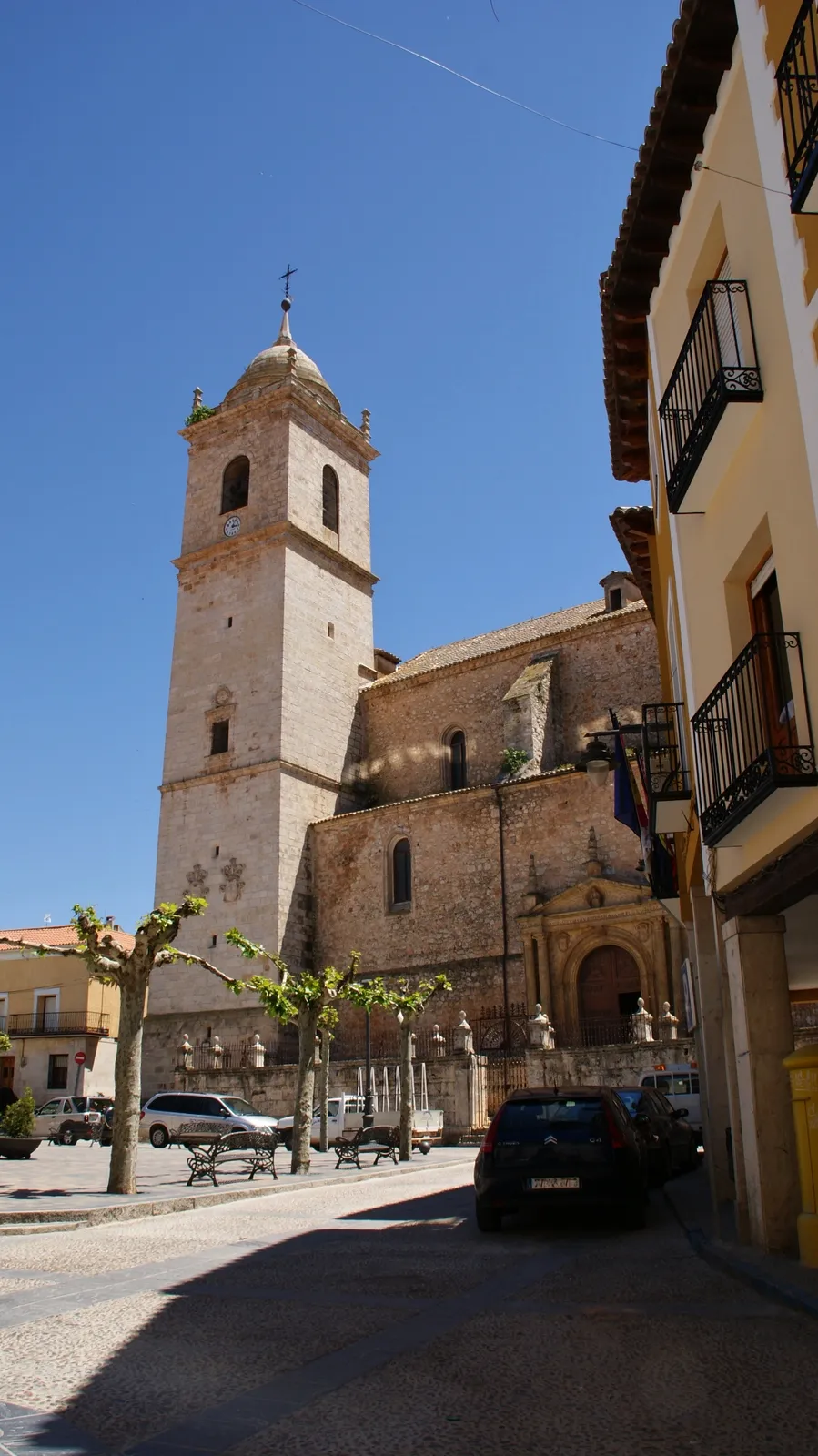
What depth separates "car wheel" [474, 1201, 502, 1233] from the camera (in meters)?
9.04

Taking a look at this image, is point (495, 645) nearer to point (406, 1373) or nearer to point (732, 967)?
point (732, 967)

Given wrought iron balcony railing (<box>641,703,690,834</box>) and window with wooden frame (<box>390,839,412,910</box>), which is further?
window with wooden frame (<box>390,839,412,910</box>)

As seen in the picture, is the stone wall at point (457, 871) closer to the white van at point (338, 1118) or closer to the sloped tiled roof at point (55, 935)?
the white van at point (338, 1118)

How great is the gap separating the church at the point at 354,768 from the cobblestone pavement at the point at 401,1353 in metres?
17.6

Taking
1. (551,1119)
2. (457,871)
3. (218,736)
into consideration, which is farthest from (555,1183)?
(218,736)

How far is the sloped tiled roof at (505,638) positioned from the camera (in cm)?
3116

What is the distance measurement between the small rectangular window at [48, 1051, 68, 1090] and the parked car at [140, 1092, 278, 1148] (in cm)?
1309

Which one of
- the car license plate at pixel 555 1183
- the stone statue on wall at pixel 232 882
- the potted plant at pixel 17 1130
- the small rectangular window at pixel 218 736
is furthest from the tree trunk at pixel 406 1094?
the small rectangular window at pixel 218 736

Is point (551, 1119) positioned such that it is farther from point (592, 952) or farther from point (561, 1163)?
point (592, 952)

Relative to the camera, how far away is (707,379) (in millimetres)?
7152

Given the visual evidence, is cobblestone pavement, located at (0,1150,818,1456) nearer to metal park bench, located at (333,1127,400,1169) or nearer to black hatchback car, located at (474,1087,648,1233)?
black hatchback car, located at (474,1087,648,1233)

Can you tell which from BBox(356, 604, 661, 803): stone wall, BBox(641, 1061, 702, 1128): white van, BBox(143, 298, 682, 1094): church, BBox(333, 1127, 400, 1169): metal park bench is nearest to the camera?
BBox(333, 1127, 400, 1169): metal park bench

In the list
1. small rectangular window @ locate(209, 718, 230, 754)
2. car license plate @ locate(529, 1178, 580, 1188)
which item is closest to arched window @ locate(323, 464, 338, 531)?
small rectangular window @ locate(209, 718, 230, 754)

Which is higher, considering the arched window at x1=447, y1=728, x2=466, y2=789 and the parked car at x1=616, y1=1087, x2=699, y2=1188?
the arched window at x1=447, y1=728, x2=466, y2=789
